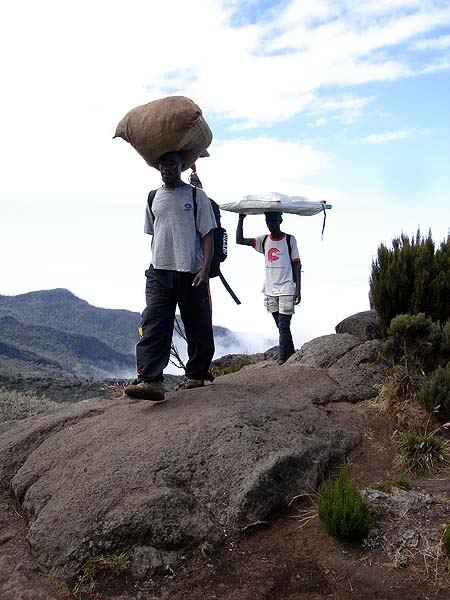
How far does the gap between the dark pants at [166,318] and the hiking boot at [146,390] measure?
0.05 meters

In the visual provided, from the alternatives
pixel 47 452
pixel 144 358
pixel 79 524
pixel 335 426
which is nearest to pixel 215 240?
pixel 144 358

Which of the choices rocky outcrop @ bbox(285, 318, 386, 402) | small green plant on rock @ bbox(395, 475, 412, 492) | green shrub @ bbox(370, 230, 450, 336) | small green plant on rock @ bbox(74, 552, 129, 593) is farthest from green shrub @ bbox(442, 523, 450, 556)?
green shrub @ bbox(370, 230, 450, 336)

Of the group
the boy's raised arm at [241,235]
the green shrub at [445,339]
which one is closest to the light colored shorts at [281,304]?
the boy's raised arm at [241,235]

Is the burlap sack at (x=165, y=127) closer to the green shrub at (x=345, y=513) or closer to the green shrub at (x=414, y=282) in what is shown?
the green shrub at (x=414, y=282)

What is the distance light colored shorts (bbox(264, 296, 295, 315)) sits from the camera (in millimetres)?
8055

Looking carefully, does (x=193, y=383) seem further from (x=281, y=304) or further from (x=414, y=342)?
(x=281, y=304)

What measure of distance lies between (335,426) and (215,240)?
1.94m

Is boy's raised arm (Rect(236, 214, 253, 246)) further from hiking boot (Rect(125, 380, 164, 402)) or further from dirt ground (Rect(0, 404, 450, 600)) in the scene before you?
dirt ground (Rect(0, 404, 450, 600))

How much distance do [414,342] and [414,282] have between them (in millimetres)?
1160

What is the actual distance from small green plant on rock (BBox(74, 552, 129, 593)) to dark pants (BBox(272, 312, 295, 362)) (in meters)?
4.56

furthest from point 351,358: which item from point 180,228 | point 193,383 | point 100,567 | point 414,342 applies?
point 100,567

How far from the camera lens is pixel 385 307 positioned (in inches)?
283

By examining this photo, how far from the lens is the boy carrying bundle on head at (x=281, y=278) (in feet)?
26.5

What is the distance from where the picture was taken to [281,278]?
8102 mm
